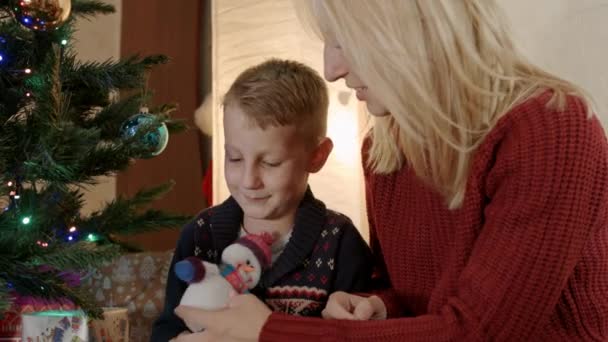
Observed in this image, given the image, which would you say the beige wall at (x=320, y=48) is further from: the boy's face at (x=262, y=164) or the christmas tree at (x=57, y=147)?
the boy's face at (x=262, y=164)

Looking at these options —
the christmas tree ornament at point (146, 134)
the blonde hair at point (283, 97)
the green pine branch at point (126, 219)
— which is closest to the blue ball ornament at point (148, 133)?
the christmas tree ornament at point (146, 134)

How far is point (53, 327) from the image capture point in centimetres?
134

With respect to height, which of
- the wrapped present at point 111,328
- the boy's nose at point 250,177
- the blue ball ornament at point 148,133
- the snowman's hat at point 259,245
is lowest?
the wrapped present at point 111,328

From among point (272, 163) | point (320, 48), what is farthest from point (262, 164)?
point (320, 48)

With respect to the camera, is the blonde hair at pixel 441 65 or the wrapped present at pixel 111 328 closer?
the blonde hair at pixel 441 65

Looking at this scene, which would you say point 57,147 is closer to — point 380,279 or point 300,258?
point 300,258

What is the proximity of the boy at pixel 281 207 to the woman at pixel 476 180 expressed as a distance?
0.29ft

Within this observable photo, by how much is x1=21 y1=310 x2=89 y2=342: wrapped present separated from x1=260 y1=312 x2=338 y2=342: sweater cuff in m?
0.60

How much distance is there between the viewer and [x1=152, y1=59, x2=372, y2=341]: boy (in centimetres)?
104

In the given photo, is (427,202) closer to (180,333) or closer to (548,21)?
(180,333)

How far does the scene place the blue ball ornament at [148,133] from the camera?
4.64 feet

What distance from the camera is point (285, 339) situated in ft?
2.87

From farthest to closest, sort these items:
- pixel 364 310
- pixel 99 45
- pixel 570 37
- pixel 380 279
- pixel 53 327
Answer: pixel 99 45 < pixel 570 37 < pixel 53 327 < pixel 380 279 < pixel 364 310

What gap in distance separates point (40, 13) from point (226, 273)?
603mm
